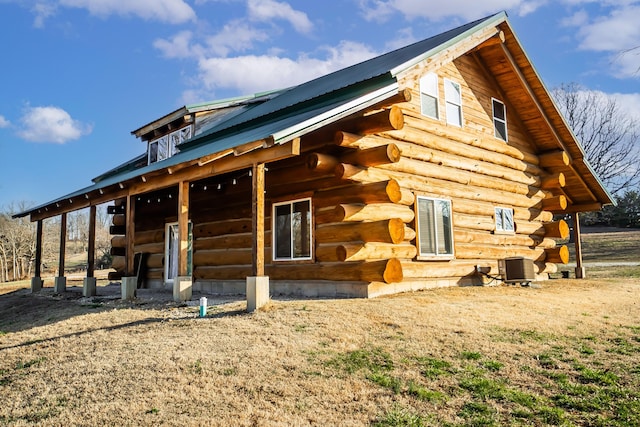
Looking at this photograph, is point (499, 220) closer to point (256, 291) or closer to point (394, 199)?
point (394, 199)

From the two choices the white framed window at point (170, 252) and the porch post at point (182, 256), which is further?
the white framed window at point (170, 252)

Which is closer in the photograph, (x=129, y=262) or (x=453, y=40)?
(x=453, y=40)

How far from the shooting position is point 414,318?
25.9 ft

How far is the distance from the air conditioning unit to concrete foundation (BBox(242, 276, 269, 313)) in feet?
26.3

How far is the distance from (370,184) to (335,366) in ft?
18.0

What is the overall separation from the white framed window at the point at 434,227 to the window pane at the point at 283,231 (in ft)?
10.5

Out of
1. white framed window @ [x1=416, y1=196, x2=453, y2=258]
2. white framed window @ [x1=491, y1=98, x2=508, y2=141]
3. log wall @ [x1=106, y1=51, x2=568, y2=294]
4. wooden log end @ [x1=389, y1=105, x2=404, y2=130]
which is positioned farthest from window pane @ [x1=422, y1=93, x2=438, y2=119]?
wooden log end @ [x1=389, y1=105, x2=404, y2=130]

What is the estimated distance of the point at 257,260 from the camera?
29.3 feet

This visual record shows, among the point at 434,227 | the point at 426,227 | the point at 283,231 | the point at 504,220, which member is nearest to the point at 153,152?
the point at 283,231

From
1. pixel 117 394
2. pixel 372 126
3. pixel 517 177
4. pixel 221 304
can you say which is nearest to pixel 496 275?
pixel 517 177

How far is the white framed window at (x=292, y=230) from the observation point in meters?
11.9

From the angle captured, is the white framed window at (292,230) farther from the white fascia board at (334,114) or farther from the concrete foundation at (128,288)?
the concrete foundation at (128,288)

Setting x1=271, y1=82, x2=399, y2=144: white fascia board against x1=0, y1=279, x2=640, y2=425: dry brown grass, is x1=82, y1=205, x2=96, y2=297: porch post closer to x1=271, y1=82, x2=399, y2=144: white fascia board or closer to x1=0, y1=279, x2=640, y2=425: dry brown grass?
x1=0, y1=279, x2=640, y2=425: dry brown grass

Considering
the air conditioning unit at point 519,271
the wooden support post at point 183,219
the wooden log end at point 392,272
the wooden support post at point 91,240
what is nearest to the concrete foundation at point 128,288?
the wooden support post at point 183,219
